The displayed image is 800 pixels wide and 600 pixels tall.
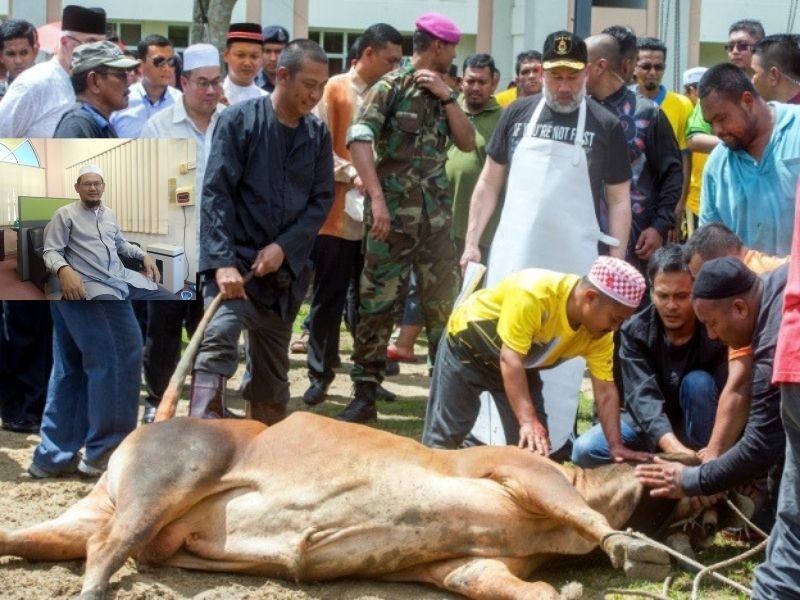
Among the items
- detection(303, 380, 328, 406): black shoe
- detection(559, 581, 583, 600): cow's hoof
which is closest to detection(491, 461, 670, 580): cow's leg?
detection(559, 581, 583, 600): cow's hoof

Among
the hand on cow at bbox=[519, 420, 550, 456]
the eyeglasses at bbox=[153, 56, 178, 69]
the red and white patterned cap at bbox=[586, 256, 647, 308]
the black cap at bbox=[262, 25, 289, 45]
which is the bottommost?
the hand on cow at bbox=[519, 420, 550, 456]

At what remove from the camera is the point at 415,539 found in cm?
546

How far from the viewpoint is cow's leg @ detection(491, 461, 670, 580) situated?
507 cm

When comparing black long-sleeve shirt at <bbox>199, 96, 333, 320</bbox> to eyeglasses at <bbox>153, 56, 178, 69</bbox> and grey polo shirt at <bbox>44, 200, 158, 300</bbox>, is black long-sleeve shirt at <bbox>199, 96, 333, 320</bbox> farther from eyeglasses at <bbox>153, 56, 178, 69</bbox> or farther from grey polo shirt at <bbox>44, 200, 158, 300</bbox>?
eyeglasses at <bbox>153, 56, 178, 69</bbox>

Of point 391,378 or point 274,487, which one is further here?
point 391,378

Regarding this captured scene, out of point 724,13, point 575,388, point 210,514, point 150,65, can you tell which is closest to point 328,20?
point 724,13

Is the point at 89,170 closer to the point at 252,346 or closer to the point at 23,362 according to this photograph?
the point at 252,346

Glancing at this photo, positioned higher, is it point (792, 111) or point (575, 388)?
point (792, 111)

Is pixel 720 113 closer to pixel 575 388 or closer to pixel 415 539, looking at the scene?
pixel 575 388

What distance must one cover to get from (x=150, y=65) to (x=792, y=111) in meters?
5.47

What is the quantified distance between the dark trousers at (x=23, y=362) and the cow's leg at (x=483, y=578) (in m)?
3.64

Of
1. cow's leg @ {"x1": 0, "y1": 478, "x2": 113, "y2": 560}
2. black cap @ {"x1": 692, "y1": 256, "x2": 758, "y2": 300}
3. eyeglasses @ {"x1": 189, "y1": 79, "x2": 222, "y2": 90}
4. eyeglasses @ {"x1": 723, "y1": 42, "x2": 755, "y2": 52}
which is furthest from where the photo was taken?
eyeglasses @ {"x1": 723, "y1": 42, "x2": 755, "y2": 52}

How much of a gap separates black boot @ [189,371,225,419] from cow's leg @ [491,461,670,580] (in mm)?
1978

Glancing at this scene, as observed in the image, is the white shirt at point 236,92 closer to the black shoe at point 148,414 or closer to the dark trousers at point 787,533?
the black shoe at point 148,414
